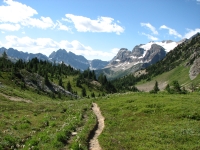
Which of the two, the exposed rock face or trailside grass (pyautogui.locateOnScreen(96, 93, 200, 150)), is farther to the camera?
the exposed rock face

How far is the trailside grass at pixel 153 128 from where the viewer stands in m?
19.8

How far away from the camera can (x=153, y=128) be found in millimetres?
25828

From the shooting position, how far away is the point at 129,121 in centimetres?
3069

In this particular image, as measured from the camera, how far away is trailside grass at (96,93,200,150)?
65.0 ft

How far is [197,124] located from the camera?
27406mm

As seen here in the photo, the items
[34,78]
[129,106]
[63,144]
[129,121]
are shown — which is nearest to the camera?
[63,144]

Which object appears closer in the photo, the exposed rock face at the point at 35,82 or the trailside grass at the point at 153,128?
the trailside grass at the point at 153,128

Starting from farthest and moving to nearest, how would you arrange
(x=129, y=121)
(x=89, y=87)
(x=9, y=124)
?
(x=89, y=87) → (x=129, y=121) → (x=9, y=124)

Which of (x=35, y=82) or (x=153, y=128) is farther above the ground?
(x=35, y=82)

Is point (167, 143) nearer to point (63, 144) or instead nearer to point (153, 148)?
point (153, 148)

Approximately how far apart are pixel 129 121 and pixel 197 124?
921 centimetres

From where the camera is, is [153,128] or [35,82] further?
[35,82]

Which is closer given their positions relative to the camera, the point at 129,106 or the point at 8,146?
the point at 8,146

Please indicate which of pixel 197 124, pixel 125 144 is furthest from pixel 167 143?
pixel 197 124
